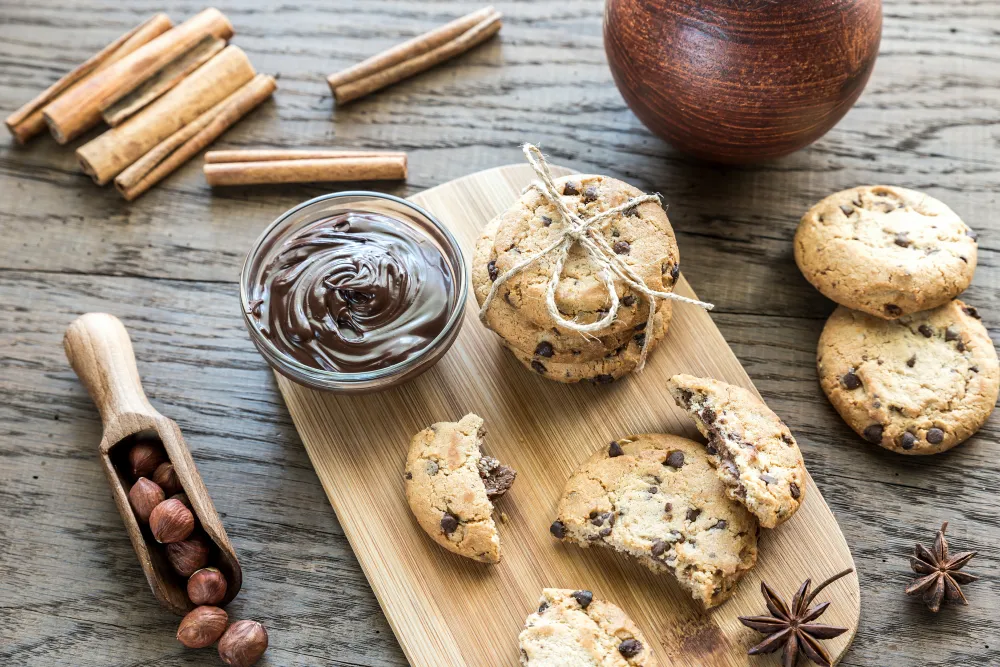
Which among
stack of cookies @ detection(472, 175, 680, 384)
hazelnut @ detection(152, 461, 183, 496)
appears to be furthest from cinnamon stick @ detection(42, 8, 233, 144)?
stack of cookies @ detection(472, 175, 680, 384)

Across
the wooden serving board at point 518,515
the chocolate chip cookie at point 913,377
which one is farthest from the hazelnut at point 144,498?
the chocolate chip cookie at point 913,377

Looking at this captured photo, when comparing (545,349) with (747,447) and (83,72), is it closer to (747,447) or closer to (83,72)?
(747,447)

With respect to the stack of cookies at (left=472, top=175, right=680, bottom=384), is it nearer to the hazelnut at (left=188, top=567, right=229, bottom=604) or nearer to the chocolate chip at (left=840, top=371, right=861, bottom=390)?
the chocolate chip at (left=840, top=371, right=861, bottom=390)

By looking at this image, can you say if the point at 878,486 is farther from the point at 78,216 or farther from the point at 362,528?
the point at 78,216

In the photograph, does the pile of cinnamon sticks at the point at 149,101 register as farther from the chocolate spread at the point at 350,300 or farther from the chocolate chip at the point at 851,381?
the chocolate chip at the point at 851,381

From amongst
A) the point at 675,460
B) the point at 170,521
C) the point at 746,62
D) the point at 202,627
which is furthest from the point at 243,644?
the point at 746,62
